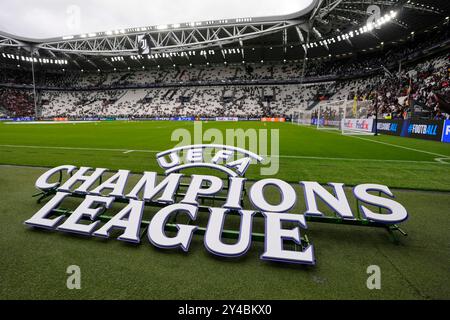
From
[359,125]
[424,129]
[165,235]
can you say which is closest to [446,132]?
[424,129]

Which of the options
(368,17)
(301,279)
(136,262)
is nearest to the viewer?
(301,279)

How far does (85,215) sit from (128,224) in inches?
29.6

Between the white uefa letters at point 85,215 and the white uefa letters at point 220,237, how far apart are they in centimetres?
158

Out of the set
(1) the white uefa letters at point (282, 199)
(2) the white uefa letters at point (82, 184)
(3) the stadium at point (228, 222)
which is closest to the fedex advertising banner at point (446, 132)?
(3) the stadium at point (228, 222)

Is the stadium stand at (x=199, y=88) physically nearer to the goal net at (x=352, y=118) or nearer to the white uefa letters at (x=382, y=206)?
the goal net at (x=352, y=118)

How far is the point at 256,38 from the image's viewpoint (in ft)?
163

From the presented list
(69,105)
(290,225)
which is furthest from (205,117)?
(290,225)

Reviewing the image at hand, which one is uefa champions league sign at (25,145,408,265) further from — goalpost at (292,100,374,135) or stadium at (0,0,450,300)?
goalpost at (292,100,374,135)

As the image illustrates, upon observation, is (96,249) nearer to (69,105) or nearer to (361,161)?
(361,161)

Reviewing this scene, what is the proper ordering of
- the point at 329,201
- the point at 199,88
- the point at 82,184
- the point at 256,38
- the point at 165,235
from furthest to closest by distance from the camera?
the point at 199,88 → the point at 256,38 → the point at 82,184 → the point at 329,201 → the point at 165,235

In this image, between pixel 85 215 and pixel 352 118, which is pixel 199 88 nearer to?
pixel 352 118

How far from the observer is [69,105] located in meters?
70.8

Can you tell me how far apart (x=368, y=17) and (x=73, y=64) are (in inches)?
2772

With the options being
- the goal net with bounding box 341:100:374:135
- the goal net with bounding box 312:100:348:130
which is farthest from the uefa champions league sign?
the goal net with bounding box 312:100:348:130
